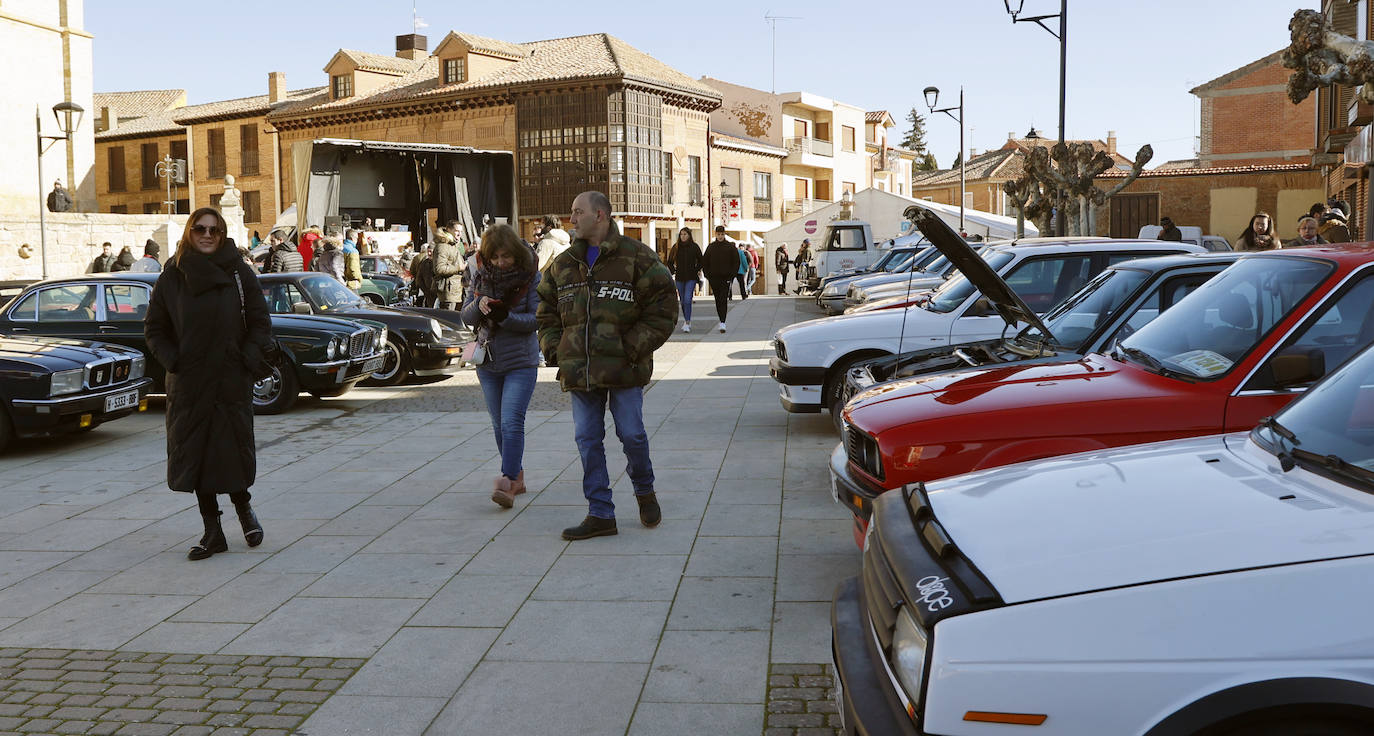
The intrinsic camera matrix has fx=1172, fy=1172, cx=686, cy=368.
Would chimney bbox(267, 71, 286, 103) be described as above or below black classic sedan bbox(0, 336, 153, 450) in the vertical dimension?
above

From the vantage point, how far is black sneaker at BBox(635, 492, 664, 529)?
6.62 metres

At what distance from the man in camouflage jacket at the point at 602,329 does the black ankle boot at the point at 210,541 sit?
1852 mm

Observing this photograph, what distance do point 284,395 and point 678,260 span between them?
1034cm

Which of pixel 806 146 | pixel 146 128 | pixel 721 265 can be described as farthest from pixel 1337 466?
pixel 146 128

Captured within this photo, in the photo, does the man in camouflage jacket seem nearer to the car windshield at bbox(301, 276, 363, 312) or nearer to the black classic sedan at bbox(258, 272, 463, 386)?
the black classic sedan at bbox(258, 272, 463, 386)

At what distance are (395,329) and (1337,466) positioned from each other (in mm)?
12315

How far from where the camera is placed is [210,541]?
6281 mm

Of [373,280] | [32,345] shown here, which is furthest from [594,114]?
[32,345]

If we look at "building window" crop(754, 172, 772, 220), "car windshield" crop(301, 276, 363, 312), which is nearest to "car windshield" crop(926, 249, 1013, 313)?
"car windshield" crop(301, 276, 363, 312)

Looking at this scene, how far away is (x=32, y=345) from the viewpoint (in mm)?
10555

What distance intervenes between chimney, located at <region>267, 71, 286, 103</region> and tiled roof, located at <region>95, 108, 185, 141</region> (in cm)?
531

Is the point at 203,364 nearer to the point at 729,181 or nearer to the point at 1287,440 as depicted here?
the point at 1287,440

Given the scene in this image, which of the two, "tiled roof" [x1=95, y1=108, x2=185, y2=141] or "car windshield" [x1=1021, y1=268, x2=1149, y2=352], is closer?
"car windshield" [x1=1021, y1=268, x2=1149, y2=352]

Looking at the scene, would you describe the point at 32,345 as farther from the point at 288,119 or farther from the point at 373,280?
the point at 288,119
